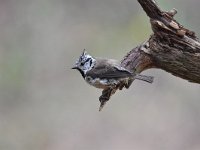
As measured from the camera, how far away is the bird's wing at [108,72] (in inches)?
139

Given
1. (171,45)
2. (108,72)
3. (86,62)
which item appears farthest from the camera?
(86,62)

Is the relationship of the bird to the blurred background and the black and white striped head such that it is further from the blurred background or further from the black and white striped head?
the blurred background

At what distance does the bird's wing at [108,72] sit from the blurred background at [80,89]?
3.58 metres

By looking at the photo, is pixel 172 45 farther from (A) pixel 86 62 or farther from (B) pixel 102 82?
(A) pixel 86 62

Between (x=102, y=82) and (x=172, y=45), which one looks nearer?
(x=172, y=45)

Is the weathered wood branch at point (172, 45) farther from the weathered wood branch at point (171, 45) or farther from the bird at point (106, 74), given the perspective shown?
the bird at point (106, 74)

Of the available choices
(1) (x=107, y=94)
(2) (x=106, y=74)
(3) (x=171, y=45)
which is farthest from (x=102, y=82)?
(3) (x=171, y=45)

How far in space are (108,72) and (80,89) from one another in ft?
14.5

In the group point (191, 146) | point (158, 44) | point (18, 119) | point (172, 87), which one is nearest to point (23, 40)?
point (18, 119)

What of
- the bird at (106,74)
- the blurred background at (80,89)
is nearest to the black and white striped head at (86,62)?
the bird at (106,74)

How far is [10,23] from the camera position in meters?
9.12

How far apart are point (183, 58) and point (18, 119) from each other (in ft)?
16.4

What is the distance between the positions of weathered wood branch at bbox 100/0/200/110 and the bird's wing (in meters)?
0.26

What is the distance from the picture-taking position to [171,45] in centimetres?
324
